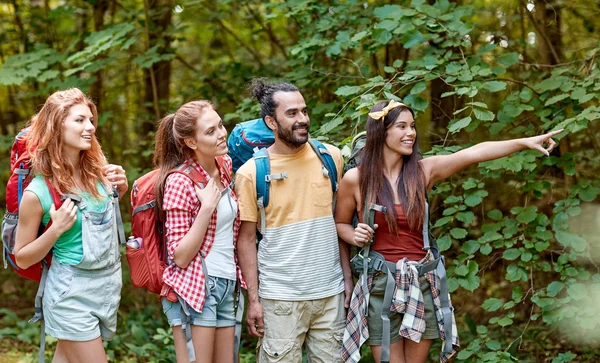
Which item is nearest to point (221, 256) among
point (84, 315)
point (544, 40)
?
point (84, 315)

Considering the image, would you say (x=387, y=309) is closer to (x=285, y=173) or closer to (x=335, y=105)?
(x=285, y=173)

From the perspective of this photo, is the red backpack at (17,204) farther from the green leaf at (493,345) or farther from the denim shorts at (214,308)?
the green leaf at (493,345)

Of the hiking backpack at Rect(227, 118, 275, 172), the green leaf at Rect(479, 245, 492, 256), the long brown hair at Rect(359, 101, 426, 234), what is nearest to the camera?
the long brown hair at Rect(359, 101, 426, 234)

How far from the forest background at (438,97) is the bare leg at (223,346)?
146cm

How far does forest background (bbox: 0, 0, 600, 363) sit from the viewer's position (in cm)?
443

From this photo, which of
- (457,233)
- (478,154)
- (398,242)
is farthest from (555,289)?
(398,242)

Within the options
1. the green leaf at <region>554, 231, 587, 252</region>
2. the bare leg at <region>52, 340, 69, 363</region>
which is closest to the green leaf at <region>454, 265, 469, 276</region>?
the green leaf at <region>554, 231, 587, 252</region>

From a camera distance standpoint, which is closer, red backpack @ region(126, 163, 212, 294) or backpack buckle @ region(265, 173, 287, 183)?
red backpack @ region(126, 163, 212, 294)

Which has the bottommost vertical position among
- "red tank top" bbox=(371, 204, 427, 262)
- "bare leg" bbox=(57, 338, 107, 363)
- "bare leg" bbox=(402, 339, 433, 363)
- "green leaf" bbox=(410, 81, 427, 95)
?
"bare leg" bbox=(402, 339, 433, 363)

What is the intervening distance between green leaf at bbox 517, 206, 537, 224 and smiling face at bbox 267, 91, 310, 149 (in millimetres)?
Result: 1824

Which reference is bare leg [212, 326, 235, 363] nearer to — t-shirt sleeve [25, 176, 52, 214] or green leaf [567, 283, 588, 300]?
t-shirt sleeve [25, 176, 52, 214]

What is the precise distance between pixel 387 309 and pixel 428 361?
2496 mm

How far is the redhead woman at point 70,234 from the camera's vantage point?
3.19 metres

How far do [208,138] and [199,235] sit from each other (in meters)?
0.53
